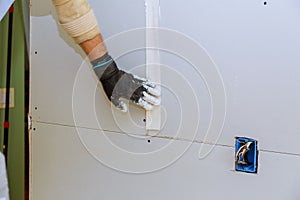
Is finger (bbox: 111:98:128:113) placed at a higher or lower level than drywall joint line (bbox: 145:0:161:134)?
lower

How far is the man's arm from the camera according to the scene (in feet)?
3.90

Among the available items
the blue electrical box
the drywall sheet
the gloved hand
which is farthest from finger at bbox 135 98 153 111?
the blue electrical box

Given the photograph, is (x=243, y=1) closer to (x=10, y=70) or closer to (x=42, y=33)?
(x=42, y=33)

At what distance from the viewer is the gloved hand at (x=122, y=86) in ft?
3.92

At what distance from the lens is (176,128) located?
3.82 ft

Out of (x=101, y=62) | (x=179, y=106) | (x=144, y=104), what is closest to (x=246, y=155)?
(x=179, y=106)

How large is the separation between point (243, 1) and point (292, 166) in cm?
45

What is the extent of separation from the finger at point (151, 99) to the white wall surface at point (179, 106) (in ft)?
0.08

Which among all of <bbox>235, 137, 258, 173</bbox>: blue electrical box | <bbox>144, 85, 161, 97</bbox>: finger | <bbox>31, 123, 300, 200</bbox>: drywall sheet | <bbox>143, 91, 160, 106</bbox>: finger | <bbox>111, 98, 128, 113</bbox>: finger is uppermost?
<bbox>144, 85, 161, 97</bbox>: finger

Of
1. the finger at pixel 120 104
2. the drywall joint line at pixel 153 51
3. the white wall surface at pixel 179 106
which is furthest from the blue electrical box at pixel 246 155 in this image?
the finger at pixel 120 104

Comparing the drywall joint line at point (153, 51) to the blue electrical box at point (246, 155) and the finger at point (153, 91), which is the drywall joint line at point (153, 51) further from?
the blue electrical box at point (246, 155)

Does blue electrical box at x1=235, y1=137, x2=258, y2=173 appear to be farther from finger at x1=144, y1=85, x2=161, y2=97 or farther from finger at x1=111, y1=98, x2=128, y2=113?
finger at x1=111, y1=98, x2=128, y2=113

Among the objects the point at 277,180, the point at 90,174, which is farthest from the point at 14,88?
the point at 277,180

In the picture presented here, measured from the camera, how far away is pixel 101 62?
1239 mm
